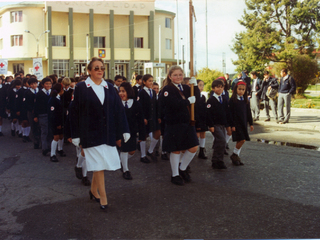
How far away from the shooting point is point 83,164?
604 cm

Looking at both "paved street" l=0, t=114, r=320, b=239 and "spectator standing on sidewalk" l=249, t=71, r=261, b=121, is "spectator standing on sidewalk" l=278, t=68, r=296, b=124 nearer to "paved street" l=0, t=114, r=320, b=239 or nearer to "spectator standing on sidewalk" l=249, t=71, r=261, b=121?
"spectator standing on sidewalk" l=249, t=71, r=261, b=121

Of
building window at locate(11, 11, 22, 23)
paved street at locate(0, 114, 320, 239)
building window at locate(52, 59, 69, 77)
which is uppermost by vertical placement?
building window at locate(11, 11, 22, 23)

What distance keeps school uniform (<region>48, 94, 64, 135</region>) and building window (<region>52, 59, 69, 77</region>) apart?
139 feet

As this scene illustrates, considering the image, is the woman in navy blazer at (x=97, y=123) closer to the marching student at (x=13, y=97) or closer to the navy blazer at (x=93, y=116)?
the navy blazer at (x=93, y=116)

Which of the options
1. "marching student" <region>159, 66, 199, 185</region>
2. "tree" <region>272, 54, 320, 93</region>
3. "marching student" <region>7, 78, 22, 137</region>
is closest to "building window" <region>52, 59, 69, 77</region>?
"tree" <region>272, 54, 320, 93</region>

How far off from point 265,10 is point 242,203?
26701mm

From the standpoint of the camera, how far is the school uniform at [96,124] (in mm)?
4598

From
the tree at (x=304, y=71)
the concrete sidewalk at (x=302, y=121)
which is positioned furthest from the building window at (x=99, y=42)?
the concrete sidewalk at (x=302, y=121)

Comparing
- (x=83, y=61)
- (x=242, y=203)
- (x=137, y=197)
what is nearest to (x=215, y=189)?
(x=242, y=203)

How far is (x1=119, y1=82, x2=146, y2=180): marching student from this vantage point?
6391 millimetres

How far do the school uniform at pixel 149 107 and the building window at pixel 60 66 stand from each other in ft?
141

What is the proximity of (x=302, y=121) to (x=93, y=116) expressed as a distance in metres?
11.2

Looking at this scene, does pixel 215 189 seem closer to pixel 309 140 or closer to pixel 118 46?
pixel 309 140

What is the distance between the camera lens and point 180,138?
5730mm
